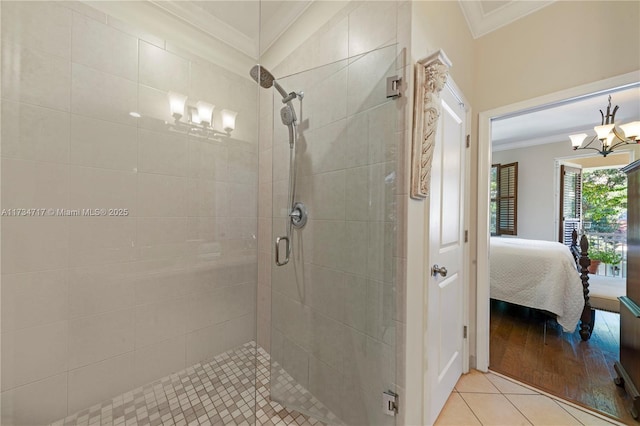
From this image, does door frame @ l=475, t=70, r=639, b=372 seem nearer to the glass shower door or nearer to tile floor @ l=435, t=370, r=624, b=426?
tile floor @ l=435, t=370, r=624, b=426

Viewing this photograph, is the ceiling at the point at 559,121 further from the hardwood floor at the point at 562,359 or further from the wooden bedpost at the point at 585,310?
the hardwood floor at the point at 562,359

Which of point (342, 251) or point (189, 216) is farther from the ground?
point (189, 216)

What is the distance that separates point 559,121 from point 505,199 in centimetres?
182

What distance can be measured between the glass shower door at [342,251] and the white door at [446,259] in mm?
295

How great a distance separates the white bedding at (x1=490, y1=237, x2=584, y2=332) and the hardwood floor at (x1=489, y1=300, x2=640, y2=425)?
24 cm

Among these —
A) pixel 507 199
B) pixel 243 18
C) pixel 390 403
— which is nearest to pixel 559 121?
pixel 507 199

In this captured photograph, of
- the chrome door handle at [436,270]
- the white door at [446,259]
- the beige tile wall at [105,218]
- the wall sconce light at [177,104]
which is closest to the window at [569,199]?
the white door at [446,259]

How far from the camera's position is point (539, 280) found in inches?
104

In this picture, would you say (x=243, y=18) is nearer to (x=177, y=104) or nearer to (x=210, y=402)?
(x=177, y=104)

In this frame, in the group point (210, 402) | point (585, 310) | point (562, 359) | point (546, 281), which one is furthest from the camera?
point (546, 281)

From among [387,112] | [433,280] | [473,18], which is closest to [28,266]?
[387,112]

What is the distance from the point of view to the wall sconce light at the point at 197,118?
1583mm

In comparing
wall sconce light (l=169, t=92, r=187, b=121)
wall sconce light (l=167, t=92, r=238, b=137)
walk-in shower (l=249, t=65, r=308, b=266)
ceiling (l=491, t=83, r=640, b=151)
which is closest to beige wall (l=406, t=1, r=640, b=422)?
walk-in shower (l=249, t=65, r=308, b=266)

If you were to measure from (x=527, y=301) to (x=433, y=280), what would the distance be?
2.07m
